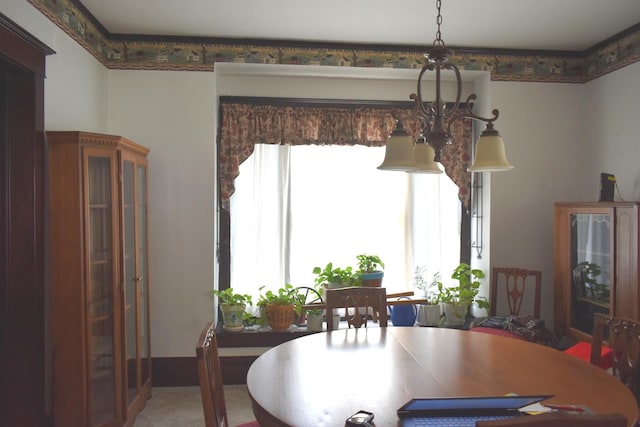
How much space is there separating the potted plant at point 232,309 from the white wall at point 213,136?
12cm

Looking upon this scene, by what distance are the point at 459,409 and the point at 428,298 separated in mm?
2557

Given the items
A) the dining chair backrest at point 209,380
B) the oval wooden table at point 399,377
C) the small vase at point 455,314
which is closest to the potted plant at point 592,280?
the small vase at point 455,314

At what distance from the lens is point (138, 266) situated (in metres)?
3.06

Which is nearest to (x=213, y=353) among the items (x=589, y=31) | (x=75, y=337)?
(x=75, y=337)

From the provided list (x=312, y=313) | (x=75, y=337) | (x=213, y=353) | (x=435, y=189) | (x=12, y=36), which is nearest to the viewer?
(x=213, y=353)

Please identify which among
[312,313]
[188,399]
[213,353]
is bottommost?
Answer: [188,399]

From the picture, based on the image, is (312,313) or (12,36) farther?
(312,313)

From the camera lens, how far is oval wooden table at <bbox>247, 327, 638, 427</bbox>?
4.88 feet

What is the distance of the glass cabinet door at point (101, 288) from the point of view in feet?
8.32

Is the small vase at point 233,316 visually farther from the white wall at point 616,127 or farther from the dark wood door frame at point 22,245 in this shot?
the white wall at point 616,127

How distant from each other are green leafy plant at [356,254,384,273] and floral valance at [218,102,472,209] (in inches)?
35.5

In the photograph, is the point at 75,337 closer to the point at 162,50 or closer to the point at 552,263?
the point at 162,50

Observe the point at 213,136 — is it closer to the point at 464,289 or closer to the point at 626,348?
the point at 464,289

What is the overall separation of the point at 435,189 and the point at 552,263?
1.14 metres
